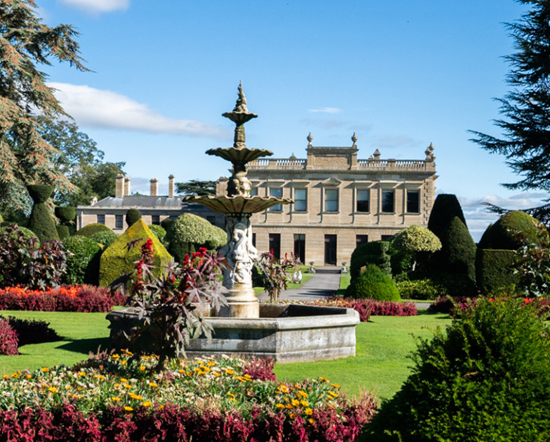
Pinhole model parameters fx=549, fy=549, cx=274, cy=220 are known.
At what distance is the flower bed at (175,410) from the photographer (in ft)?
15.3

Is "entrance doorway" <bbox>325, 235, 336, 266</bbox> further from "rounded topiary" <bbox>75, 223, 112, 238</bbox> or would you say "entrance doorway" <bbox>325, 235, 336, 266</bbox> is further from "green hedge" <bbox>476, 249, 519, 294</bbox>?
"green hedge" <bbox>476, 249, 519, 294</bbox>

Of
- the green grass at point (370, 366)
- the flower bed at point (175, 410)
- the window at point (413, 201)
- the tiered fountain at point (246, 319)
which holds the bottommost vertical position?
the green grass at point (370, 366)

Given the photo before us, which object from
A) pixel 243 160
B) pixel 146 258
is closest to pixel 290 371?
pixel 146 258

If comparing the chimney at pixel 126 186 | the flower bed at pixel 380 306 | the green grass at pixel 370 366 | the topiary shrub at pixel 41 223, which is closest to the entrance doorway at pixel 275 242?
the chimney at pixel 126 186

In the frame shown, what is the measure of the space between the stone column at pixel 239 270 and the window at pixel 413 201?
37.9 m

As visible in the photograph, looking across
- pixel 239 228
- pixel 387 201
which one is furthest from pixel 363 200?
pixel 239 228

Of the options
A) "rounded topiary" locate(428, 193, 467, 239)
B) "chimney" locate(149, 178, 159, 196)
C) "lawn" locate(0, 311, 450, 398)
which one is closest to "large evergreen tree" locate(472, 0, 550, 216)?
"rounded topiary" locate(428, 193, 467, 239)

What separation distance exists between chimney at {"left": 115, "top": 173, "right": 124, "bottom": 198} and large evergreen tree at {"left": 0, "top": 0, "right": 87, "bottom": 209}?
2651 centimetres

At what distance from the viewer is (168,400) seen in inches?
205

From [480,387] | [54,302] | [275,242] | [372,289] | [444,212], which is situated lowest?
[54,302]

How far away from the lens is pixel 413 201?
46.1m

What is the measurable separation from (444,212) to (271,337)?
742 inches

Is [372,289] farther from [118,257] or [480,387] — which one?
[480,387]

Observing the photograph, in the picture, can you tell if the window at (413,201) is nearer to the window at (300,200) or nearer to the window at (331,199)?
the window at (331,199)
